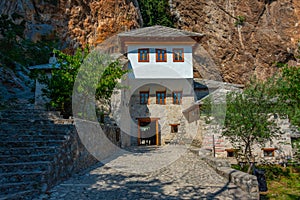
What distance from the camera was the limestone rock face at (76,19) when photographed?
63.9 feet

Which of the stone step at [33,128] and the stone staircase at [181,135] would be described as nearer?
the stone step at [33,128]

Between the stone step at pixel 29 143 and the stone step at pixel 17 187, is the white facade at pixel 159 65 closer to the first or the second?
the stone step at pixel 29 143

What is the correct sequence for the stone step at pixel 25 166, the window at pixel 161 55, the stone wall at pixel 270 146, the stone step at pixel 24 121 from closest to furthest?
the stone step at pixel 25 166 → the stone step at pixel 24 121 → the stone wall at pixel 270 146 → the window at pixel 161 55

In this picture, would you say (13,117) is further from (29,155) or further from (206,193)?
(206,193)

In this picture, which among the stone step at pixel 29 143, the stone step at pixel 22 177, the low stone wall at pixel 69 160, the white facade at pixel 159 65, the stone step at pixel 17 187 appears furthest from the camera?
the white facade at pixel 159 65

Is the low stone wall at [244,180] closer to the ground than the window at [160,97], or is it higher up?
closer to the ground

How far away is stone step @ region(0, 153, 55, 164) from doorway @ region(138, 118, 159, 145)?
10929 millimetres

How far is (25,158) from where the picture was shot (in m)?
4.53

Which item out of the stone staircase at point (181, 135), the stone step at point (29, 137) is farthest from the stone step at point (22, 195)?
the stone staircase at point (181, 135)

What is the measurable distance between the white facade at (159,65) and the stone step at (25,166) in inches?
413

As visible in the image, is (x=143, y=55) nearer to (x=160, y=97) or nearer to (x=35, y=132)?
(x=160, y=97)

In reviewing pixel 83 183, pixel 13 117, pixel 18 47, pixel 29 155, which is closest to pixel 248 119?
pixel 83 183

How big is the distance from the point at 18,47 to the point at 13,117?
12.6 metres

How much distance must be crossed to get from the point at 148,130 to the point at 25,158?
12.4 meters
